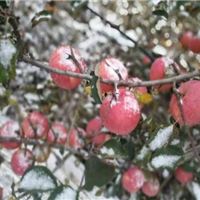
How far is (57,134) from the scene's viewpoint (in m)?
1.83

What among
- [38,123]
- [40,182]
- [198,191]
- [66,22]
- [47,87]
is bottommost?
[66,22]

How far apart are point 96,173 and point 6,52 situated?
583 mm

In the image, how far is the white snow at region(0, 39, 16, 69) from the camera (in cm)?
109

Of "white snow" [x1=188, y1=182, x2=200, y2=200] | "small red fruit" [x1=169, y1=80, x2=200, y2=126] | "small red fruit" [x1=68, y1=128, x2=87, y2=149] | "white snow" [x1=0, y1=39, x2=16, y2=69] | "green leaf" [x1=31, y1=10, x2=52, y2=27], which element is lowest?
"white snow" [x1=188, y1=182, x2=200, y2=200]

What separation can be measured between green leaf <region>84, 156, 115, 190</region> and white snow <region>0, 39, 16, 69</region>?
0.55 metres

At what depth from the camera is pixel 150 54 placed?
2.00 m

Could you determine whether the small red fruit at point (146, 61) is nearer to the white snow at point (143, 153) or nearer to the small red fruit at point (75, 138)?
the small red fruit at point (75, 138)

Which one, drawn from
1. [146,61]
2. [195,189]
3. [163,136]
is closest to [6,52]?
[163,136]

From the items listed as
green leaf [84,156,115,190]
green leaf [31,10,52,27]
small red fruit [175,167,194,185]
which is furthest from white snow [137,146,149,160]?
small red fruit [175,167,194,185]

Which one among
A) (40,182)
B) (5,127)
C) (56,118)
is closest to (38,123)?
(5,127)

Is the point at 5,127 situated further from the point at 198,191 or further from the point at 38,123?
the point at 198,191

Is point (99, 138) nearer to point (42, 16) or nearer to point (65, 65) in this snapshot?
point (42, 16)

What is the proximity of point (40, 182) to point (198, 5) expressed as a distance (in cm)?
85

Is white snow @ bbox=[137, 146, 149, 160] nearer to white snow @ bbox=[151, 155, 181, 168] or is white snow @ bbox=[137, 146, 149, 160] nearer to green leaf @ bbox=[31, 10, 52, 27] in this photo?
white snow @ bbox=[151, 155, 181, 168]
